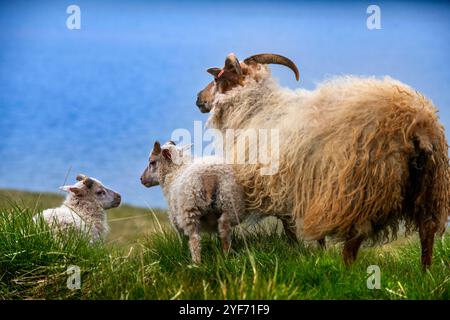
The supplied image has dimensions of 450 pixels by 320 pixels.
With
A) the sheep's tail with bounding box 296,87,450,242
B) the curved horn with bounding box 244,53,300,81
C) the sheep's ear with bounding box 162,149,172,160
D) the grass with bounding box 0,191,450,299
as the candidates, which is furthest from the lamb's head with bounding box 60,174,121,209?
the sheep's tail with bounding box 296,87,450,242

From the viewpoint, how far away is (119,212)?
1770 centimetres

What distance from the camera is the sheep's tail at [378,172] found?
731 centimetres

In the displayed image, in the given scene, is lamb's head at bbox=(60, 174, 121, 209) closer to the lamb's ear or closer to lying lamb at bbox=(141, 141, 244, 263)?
the lamb's ear

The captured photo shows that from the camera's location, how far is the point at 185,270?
7.52 m

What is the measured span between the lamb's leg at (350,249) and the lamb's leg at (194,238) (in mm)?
1404

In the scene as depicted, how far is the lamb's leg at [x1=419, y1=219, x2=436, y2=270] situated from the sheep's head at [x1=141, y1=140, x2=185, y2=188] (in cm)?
252

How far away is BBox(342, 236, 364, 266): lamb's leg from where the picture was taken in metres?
7.68

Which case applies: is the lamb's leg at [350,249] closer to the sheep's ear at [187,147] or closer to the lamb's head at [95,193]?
the sheep's ear at [187,147]

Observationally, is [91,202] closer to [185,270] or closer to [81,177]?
[81,177]

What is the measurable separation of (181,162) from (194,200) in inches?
30.2

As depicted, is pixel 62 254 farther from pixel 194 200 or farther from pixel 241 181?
pixel 241 181

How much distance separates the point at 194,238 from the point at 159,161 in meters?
1.03
